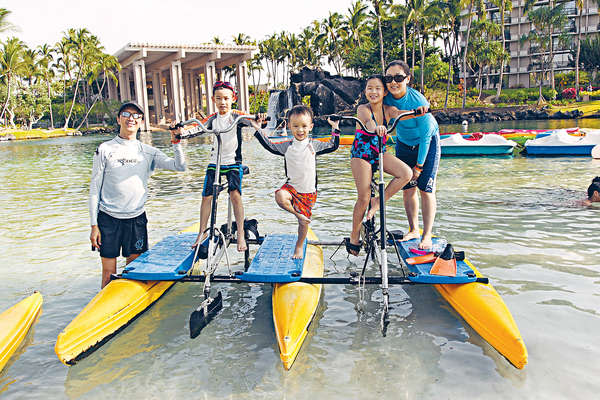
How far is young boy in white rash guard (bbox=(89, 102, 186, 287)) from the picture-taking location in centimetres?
505

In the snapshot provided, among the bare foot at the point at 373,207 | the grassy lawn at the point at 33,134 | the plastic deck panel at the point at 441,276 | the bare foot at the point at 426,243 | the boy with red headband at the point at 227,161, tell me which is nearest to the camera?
the plastic deck panel at the point at 441,276

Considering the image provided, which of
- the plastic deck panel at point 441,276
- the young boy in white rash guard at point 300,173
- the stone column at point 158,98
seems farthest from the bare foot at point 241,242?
the stone column at point 158,98

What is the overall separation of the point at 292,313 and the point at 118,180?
2.45 meters

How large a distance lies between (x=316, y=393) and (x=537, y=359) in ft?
6.65

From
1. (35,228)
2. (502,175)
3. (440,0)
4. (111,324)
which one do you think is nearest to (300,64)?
(440,0)

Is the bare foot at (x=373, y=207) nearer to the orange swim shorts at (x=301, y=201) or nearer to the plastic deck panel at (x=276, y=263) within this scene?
the orange swim shorts at (x=301, y=201)

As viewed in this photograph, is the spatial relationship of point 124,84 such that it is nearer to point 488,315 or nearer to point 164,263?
point 164,263

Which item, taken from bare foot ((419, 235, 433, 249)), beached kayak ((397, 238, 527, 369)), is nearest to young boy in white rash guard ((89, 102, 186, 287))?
bare foot ((419, 235, 433, 249))

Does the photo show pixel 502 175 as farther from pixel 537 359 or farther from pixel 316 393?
pixel 316 393

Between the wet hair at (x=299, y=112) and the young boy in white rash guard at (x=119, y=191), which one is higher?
the wet hair at (x=299, y=112)

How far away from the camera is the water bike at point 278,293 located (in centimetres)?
405

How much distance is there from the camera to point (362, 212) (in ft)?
18.9

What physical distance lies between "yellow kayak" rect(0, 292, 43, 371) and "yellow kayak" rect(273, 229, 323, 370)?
2.45 metres

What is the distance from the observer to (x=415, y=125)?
19.0 ft
